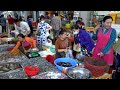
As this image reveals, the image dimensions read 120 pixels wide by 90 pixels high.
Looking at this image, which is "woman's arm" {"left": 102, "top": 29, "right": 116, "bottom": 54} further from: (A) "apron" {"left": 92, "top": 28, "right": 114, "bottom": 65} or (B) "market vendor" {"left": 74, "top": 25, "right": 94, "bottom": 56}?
(B) "market vendor" {"left": 74, "top": 25, "right": 94, "bottom": 56}

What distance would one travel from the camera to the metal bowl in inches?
80.0

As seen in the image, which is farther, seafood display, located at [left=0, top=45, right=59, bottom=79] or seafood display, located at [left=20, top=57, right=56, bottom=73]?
seafood display, located at [left=20, top=57, right=56, bottom=73]

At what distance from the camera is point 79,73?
211cm

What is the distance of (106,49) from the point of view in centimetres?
265

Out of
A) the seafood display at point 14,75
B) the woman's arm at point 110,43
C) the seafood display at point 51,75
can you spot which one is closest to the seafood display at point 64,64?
the seafood display at point 51,75

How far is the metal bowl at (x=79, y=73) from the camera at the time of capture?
80.0 inches

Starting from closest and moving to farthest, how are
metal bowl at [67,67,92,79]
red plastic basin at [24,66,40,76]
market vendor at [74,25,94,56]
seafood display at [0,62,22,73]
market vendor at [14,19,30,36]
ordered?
1. metal bowl at [67,67,92,79]
2. red plastic basin at [24,66,40,76]
3. seafood display at [0,62,22,73]
4. market vendor at [74,25,94,56]
5. market vendor at [14,19,30,36]

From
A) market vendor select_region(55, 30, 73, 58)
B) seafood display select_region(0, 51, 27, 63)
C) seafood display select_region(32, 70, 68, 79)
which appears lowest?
seafood display select_region(32, 70, 68, 79)

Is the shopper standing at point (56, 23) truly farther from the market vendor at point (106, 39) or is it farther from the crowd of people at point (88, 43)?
the market vendor at point (106, 39)

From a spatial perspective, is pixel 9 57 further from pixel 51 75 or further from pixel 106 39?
pixel 106 39

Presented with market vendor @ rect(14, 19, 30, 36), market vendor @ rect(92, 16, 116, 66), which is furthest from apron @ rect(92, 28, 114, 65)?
market vendor @ rect(14, 19, 30, 36)

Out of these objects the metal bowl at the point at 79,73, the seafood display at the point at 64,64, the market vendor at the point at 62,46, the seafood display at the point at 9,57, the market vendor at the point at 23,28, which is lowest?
the metal bowl at the point at 79,73
